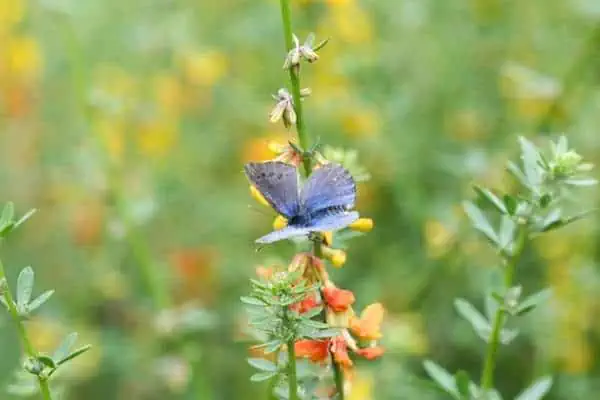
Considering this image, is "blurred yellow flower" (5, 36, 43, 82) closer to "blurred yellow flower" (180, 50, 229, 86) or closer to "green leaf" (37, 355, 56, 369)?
"blurred yellow flower" (180, 50, 229, 86)

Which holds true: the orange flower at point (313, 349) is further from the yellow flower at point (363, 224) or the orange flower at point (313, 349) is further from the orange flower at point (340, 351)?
the yellow flower at point (363, 224)

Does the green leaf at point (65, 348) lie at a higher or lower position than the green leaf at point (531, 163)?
lower

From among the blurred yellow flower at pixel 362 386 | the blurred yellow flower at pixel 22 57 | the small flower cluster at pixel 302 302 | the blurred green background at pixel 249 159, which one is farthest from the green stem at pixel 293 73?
the blurred yellow flower at pixel 22 57

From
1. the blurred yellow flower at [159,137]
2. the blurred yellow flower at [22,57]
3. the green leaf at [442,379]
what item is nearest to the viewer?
the green leaf at [442,379]

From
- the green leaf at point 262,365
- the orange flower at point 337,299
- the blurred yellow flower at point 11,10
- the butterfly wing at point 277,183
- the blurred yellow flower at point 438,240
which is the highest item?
the blurred yellow flower at point 11,10

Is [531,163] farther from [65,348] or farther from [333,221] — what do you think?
[65,348]

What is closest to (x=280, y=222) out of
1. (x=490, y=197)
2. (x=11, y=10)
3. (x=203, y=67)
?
(x=490, y=197)
